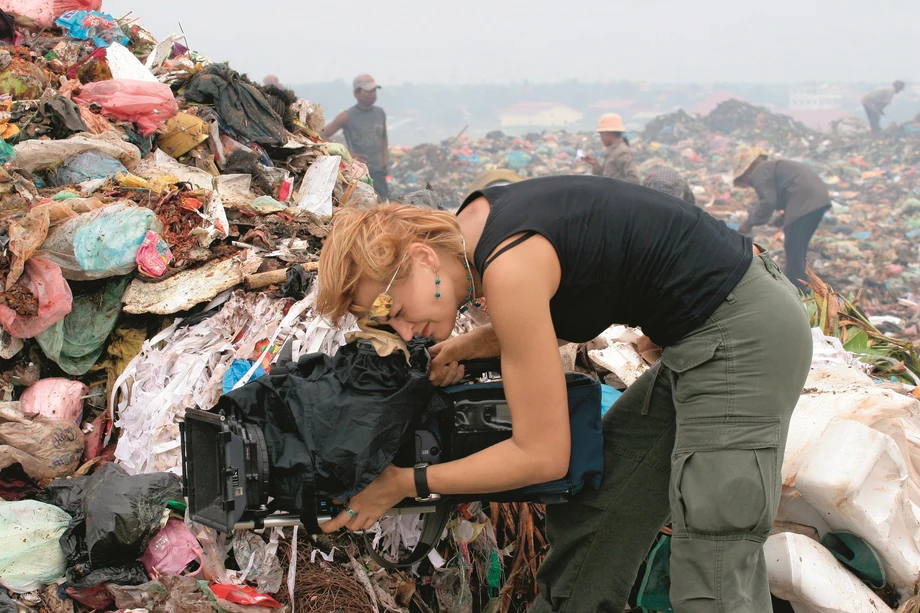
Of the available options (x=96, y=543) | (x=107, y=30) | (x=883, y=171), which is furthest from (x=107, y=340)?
(x=883, y=171)

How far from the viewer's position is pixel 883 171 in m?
12.6

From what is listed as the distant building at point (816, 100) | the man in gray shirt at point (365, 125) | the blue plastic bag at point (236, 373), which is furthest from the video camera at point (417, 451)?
the distant building at point (816, 100)

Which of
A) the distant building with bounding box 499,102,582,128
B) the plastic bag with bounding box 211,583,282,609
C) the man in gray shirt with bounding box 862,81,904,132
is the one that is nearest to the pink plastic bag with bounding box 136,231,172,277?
the plastic bag with bounding box 211,583,282,609

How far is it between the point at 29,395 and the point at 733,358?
8.18 feet

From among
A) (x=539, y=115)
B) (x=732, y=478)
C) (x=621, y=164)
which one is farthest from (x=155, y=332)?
(x=539, y=115)

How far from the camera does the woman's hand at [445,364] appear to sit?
199 centimetres

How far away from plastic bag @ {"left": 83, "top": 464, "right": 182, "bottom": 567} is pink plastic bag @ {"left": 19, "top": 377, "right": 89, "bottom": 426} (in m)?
0.54

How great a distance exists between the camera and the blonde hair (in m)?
1.57

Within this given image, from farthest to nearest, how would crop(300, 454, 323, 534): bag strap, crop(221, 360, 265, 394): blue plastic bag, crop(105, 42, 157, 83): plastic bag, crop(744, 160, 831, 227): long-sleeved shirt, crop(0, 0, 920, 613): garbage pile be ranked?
crop(744, 160, 831, 227): long-sleeved shirt < crop(105, 42, 157, 83): plastic bag < crop(221, 360, 265, 394): blue plastic bag < crop(0, 0, 920, 613): garbage pile < crop(300, 454, 323, 534): bag strap

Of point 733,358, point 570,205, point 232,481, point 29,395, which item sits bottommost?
point 29,395

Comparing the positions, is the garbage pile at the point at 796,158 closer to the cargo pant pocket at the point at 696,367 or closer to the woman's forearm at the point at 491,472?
the cargo pant pocket at the point at 696,367

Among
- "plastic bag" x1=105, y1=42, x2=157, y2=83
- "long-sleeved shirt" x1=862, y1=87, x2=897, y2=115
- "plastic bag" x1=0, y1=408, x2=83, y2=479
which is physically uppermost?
"plastic bag" x1=105, y1=42, x2=157, y2=83

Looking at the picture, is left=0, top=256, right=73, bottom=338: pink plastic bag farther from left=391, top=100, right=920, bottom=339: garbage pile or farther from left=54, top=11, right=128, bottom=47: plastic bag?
left=391, top=100, right=920, bottom=339: garbage pile

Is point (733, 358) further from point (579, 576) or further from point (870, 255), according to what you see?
point (870, 255)
